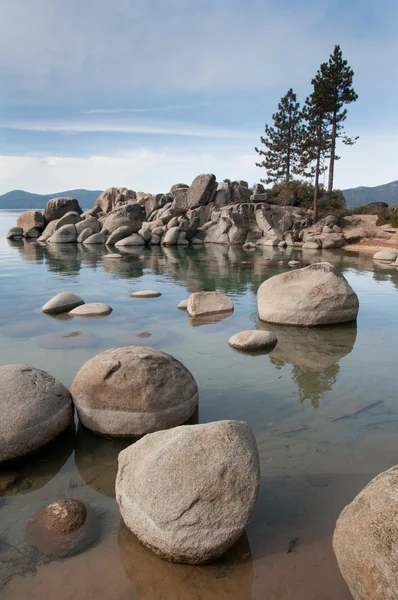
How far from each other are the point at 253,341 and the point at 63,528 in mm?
6544

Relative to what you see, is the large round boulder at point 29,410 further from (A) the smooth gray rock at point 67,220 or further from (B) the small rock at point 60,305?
(A) the smooth gray rock at point 67,220

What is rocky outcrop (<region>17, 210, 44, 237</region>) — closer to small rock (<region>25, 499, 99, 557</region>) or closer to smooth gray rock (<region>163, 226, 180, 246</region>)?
smooth gray rock (<region>163, 226, 180, 246</region>)

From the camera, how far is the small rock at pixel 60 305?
14.2 m

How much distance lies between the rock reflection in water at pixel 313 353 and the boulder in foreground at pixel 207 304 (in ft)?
5.37

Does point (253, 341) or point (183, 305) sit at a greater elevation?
point (253, 341)

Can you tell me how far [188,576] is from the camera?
13.4 ft

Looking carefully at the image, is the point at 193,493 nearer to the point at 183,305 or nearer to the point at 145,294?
the point at 183,305

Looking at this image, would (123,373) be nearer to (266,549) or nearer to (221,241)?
(266,549)

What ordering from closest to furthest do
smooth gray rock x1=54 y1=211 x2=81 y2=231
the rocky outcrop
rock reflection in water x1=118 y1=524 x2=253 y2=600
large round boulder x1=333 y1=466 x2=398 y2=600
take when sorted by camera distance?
large round boulder x1=333 y1=466 x2=398 y2=600 < rock reflection in water x1=118 y1=524 x2=253 y2=600 < smooth gray rock x1=54 y1=211 x2=81 y2=231 < the rocky outcrop

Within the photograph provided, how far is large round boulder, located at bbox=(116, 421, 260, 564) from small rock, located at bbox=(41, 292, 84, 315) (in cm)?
1038

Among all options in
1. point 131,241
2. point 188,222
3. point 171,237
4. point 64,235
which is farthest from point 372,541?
point 64,235

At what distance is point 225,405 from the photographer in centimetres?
755

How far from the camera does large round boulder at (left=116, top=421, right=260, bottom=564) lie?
13.4 feet

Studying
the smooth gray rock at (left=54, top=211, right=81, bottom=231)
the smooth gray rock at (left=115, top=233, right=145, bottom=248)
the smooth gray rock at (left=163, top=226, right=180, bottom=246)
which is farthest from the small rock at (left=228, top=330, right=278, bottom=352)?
the smooth gray rock at (left=54, top=211, right=81, bottom=231)
